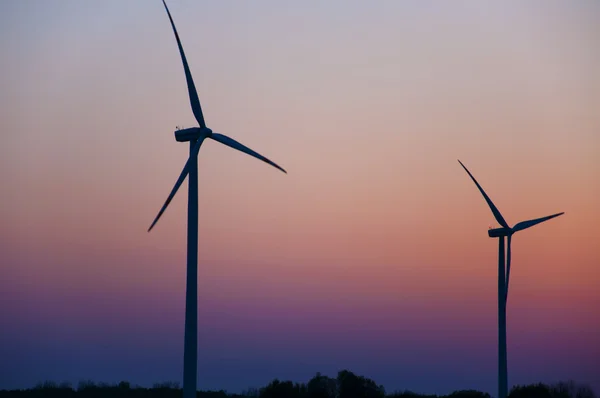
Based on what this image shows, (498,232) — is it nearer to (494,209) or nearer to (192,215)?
(494,209)

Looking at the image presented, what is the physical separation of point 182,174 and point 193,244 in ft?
17.6

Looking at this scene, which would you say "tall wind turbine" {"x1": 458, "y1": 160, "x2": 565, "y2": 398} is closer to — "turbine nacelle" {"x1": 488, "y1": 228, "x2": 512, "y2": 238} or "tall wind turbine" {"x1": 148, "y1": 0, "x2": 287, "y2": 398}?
"turbine nacelle" {"x1": 488, "y1": 228, "x2": 512, "y2": 238}

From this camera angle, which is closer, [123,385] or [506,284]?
[506,284]

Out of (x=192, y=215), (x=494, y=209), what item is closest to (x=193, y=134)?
(x=192, y=215)

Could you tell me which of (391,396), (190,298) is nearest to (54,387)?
(391,396)

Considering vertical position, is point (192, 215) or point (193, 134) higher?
point (193, 134)

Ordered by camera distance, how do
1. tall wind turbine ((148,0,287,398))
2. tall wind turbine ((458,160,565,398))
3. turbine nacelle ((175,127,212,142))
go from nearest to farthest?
1. tall wind turbine ((148,0,287,398))
2. turbine nacelle ((175,127,212,142))
3. tall wind turbine ((458,160,565,398))

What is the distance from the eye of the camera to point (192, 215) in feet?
251

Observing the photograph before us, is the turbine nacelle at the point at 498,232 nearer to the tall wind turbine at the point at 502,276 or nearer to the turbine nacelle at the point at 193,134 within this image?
the tall wind turbine at the point at 502,276

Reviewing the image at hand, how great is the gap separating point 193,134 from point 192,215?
7081 millimetres

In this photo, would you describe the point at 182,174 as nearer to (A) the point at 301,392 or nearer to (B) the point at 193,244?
(B) the point at 193,244

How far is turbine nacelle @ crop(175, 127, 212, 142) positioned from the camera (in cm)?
8019

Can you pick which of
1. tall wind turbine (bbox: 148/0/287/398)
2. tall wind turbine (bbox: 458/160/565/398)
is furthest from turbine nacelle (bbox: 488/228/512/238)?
tall wind turbine (bbox: 148/0/287/398)

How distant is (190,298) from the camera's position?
74.8 meters
